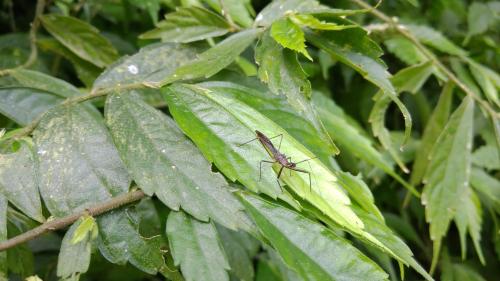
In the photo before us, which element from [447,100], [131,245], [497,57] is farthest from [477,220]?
[131,245]

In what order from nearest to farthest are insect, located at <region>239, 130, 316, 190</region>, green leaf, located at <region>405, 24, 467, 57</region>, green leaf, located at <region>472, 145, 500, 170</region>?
insect, located at <region>239, 130, 316, 190</region>
green leaf, located at <region>405, 24, 467, 57</region>
green leaf, located at <region>472, 145, 500, 170</region>

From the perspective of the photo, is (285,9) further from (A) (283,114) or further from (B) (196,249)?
(B) (196,249)

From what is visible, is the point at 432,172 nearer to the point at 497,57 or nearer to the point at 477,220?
the point at 477,220

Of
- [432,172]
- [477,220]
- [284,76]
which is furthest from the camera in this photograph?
[477,220]

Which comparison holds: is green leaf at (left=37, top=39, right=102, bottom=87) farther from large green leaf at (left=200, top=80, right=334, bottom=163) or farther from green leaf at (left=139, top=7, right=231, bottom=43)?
large green leaf at (left=200, top=80, right=334, bottom=163)

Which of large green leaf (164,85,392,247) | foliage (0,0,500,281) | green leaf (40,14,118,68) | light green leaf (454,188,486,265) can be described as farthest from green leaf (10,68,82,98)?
light green leaf (454,188,486,265)

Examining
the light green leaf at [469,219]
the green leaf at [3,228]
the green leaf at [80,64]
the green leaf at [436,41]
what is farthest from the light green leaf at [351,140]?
the green leaf at [3,228]
